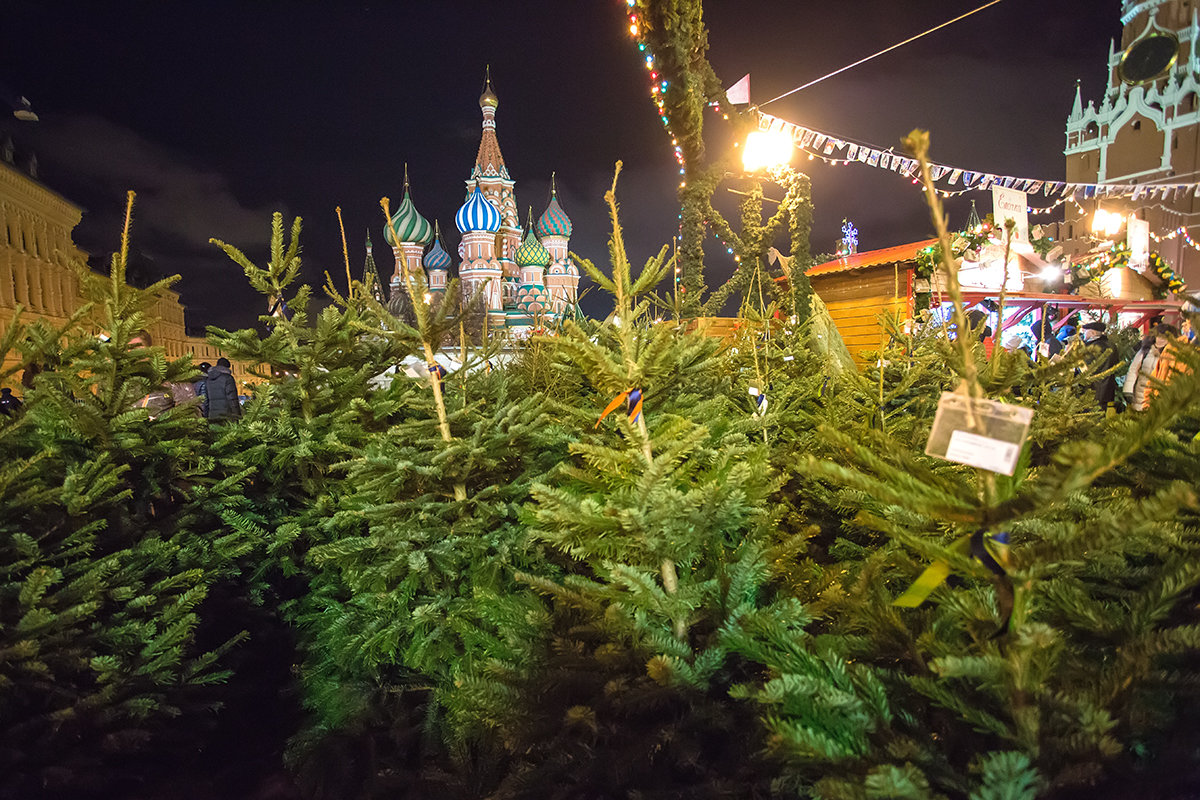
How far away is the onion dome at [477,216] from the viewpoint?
40.2m

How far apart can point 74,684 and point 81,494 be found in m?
0.97

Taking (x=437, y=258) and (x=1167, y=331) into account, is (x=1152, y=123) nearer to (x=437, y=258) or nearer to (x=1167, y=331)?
(x=437, y=258)

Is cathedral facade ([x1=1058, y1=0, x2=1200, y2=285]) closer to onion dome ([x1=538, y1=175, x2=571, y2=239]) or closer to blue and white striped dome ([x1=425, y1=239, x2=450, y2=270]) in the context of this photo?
onion dome ([x1=538, y1=175, x2=571, y2=239])

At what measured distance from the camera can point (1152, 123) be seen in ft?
139

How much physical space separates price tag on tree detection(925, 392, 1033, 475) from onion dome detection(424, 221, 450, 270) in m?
44.4

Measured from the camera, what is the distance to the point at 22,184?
2455 cm

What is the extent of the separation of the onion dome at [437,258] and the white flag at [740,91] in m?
37.3

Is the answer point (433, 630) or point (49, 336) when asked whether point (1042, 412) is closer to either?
point (433, 630)

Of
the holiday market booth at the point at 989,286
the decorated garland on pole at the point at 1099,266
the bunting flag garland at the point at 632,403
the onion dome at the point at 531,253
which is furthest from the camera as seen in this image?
the onion dome at the point at 531,253

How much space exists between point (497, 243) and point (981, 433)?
46032mm

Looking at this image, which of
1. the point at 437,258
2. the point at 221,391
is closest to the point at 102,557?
the point at 221,391

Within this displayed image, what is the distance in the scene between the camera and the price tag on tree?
3.93 ft

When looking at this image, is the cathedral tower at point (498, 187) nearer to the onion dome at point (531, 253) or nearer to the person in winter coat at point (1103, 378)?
the onion dome at point (531, 253)

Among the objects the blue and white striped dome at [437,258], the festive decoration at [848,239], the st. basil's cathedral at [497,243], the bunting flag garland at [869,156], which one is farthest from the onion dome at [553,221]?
the bunting flag garland at [869,156]
